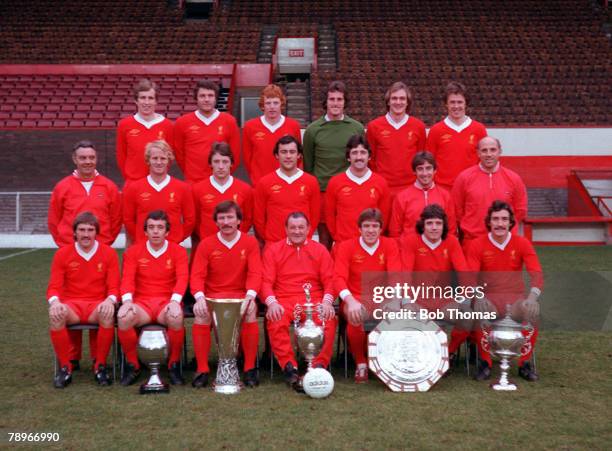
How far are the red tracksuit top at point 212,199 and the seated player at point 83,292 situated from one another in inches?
24.9

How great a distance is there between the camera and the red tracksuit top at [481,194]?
4367mm

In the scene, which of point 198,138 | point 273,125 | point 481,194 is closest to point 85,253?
point 198,138

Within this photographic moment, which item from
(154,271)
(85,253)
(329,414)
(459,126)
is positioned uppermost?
(459,126)

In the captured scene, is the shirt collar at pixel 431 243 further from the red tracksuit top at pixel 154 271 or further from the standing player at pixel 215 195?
the red tracksuit top at pixel 154 271

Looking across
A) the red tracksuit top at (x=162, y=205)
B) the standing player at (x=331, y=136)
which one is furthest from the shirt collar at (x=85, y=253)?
the standing player at (x=331, y=136)

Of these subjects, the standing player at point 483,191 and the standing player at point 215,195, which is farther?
the standing player at point 215,195

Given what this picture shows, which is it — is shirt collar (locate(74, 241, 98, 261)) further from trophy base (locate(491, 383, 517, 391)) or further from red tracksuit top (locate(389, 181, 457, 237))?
trophy base (locate(491, 383, 517, 391))

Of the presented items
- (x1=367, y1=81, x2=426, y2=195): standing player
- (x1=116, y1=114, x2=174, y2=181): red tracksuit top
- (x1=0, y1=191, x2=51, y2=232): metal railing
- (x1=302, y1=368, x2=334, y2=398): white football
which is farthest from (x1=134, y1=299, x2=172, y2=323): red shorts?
A: (x1=0, y1=191, x2=51, y2=232): metal railing

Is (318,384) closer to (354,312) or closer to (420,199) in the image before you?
(354,312)

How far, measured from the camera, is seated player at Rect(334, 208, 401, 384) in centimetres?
398

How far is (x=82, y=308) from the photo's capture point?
400cm

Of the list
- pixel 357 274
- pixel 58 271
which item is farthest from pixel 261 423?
pixel 58 271

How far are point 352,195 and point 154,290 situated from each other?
137cm

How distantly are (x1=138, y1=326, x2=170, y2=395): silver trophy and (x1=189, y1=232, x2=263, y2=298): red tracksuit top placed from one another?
48cm
